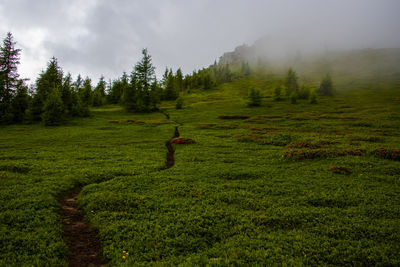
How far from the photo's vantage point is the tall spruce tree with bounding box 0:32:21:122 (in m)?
46.0

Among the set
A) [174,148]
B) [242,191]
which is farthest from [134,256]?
[174,148]

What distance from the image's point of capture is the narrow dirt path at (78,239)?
A: 26.6ft

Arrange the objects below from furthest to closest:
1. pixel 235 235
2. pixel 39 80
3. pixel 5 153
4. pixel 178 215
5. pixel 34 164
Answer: pixel 39 80 < pixel 5 153 < pixel 34 164 < pixel 178 215 < pixel 235 235

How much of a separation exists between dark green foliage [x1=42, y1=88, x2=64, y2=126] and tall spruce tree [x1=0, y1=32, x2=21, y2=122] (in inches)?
361

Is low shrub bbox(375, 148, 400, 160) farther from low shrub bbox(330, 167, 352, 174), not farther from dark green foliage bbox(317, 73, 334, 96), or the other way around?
dark green foliage bbox(317, 73, 334, 96)

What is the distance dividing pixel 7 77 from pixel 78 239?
196 feet

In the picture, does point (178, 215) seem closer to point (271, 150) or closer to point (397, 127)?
point (271, 150)

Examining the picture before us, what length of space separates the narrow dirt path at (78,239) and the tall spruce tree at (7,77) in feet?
170

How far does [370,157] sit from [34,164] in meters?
35.3

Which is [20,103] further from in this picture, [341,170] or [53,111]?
[341,170]

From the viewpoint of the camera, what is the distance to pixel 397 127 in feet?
117

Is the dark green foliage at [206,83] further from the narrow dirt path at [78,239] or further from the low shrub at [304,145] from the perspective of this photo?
the narrow dirt path at [78,239]

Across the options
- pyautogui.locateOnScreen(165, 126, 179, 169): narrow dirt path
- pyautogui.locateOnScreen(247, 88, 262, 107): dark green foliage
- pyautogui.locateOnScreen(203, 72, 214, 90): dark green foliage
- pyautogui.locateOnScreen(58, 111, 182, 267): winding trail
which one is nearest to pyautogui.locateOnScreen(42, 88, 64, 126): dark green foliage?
pyautogui.locateOnScreen(165, 126, 179, 169): narrow dirt path

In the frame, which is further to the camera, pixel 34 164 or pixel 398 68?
pixel 398 68
